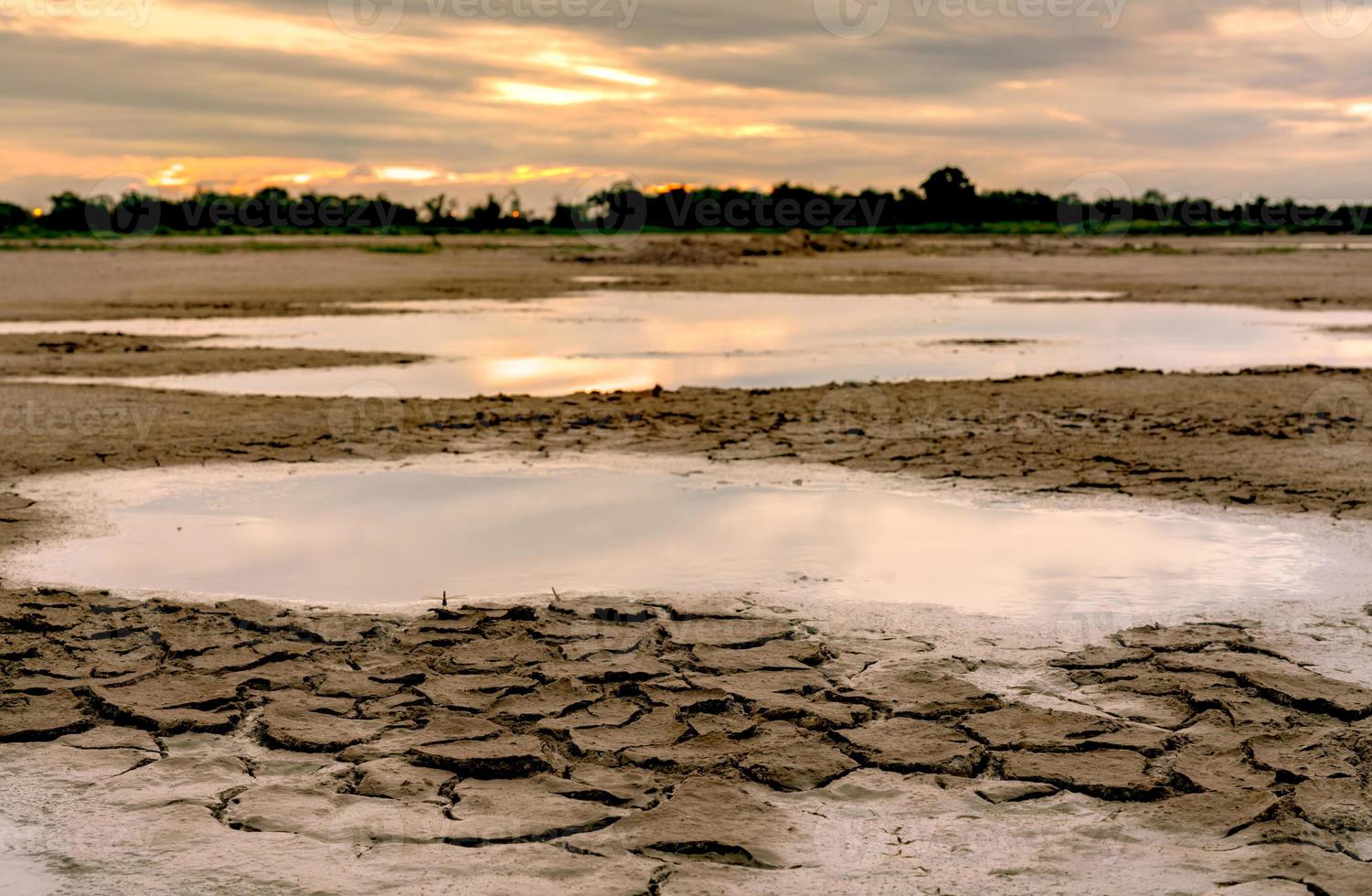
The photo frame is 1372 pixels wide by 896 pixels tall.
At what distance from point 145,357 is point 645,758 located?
13.0 metres

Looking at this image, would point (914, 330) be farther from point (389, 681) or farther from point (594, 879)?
point (594, 879)

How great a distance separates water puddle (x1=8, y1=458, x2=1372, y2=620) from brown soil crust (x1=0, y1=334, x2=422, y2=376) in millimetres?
6220

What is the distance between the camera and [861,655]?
5285 mm

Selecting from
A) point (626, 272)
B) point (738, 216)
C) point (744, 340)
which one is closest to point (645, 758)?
point (744, 340)

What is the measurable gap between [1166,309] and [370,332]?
13.8 m

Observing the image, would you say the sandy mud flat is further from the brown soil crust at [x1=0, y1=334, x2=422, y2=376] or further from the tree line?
the tree line

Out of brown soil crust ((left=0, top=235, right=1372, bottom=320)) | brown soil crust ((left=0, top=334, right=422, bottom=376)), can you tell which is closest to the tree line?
brown soil crust ((left=0, top=235, right=1372, bottom=320))

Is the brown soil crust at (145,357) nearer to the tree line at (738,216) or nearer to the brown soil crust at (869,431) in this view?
the brown soil crust at (869,431)

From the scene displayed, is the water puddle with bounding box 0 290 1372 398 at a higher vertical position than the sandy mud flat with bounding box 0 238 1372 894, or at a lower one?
higher

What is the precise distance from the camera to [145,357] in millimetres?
15711

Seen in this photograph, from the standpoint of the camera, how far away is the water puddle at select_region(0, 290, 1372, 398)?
14070 mm

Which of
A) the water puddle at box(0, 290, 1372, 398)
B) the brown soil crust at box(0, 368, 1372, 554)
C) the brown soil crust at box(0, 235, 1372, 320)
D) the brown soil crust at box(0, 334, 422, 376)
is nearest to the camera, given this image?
the brown soil crust at box(0, 368, 1372, 554)

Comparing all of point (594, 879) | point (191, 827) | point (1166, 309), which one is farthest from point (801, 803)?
point (1166, 309)

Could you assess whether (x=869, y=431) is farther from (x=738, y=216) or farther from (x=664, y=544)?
(x=738, y=216)
